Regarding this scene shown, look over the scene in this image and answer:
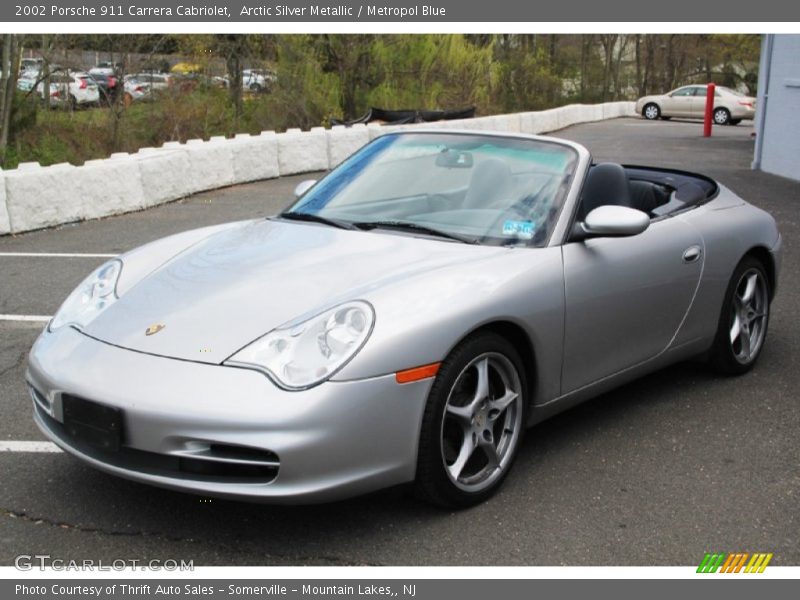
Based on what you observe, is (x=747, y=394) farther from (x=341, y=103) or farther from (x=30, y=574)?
(x=341, y=103)

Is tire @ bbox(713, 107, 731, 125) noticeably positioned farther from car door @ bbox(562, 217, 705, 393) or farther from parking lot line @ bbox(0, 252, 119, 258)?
car door @ bbox(562, 217, 705, 393)

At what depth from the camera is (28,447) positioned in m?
4.23

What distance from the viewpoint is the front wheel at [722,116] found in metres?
34.8

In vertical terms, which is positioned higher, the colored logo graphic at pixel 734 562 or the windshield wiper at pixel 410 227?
the windshield wiper at pixel 410 227

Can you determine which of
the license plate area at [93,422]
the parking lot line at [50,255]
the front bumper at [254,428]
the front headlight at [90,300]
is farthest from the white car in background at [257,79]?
the front bumper at [254,428]

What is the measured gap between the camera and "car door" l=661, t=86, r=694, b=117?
1442 inches

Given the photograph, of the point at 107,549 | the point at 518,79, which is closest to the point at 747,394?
the point at 107,549

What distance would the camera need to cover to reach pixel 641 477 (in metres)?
4.05

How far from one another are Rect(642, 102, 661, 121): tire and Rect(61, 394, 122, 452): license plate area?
119 feet

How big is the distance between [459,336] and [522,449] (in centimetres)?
105

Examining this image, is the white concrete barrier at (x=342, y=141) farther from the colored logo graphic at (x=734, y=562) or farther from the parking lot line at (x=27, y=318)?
the colored logo graphic at (x=734, y=562)

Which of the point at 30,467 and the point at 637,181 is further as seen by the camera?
the point at 637,181

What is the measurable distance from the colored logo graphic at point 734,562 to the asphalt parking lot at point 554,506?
1.6 inches

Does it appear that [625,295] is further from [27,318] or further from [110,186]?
[110,186]
